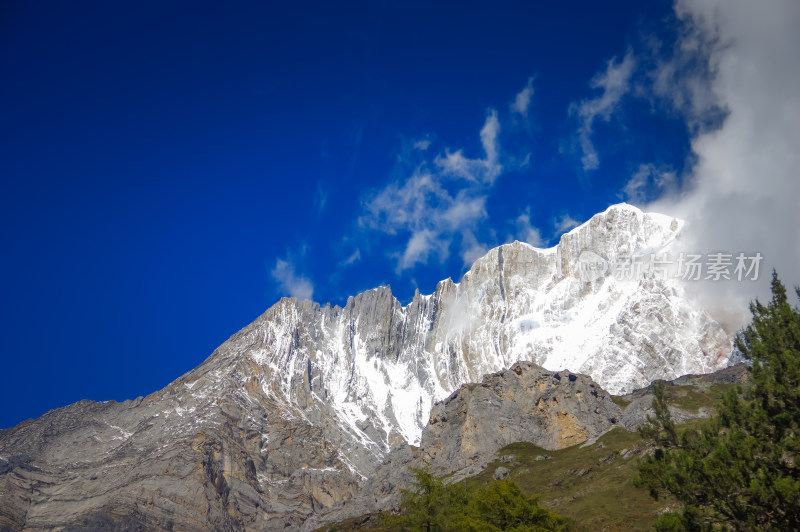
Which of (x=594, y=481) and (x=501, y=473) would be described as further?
(x=501, y=473)

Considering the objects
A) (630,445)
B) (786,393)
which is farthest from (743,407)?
(630,445)

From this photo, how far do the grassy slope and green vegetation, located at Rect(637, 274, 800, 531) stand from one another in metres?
6.55

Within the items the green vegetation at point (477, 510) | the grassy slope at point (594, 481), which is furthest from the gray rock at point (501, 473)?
the green vegetation at point (477, 510)

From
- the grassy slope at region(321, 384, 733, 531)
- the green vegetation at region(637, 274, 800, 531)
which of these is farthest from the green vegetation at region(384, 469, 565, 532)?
the green vegetation at region(637, 274, 800, 531)

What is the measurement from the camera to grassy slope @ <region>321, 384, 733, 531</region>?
103 m

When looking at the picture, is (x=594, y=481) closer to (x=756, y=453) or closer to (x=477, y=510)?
(x=477, y=510)

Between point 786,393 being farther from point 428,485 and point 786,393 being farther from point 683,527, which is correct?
point 428,485

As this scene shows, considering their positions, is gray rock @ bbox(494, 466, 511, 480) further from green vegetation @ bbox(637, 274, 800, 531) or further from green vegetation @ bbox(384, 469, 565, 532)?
green vegetation @ bbox(637, 274, 800, 531)

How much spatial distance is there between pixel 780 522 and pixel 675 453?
901 centimetres

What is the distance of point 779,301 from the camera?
44.0 meters

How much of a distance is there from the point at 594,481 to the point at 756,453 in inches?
4244

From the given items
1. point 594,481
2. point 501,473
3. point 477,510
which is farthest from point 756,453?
point 501,473

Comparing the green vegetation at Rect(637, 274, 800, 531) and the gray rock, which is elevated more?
the gray rock

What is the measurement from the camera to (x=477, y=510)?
5794cm
